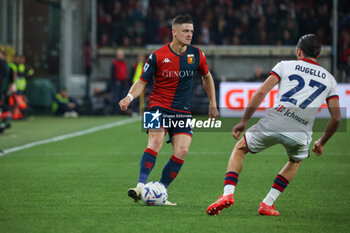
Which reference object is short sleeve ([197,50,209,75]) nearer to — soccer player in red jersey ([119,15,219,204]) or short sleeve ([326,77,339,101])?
soccer player in red jersey ([119,15,219,204])

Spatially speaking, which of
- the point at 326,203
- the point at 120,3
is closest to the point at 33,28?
the point at 120,3

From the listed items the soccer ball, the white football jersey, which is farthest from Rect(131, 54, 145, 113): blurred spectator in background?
the white football jersey

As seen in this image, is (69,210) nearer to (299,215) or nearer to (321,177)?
(299,215)

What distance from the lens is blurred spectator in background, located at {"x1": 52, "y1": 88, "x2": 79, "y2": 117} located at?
22.4m

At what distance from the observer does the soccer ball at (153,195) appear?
675cm

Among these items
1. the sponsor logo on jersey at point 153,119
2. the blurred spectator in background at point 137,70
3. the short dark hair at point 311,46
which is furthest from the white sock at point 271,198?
the blurred spectator in background at point 137,70

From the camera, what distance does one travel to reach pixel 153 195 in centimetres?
675

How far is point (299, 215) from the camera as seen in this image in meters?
6.21

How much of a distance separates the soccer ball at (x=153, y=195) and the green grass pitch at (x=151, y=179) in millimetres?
95

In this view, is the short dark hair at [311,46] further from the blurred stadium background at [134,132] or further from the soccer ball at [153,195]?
the soccer ball at [153,195]

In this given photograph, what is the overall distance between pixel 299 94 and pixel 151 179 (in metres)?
3.23

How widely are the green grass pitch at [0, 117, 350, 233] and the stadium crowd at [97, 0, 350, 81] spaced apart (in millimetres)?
11377

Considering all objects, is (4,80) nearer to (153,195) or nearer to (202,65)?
(202,65)

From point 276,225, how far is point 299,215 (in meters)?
0.57
